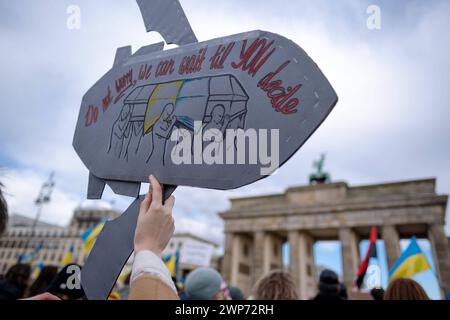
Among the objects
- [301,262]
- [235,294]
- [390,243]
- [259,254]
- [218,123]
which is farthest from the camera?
[259,254]

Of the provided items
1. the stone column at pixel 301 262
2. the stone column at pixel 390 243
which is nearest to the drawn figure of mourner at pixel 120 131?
the stone column at pixel 301 262

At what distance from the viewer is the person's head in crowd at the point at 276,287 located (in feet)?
9.76

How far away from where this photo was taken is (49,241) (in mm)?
49281

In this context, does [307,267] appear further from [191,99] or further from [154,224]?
[154,224]

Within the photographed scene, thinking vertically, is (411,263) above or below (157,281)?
above

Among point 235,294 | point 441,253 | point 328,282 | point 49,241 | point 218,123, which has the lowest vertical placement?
point 235,294

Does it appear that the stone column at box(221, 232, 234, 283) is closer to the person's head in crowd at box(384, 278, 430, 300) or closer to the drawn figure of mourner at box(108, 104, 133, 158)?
the person's head in crowd at box(384, 278, 430, 300)

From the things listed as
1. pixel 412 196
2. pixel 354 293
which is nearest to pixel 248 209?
pixel 412 196

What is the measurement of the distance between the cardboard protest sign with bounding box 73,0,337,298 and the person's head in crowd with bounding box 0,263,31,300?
190 centimetres

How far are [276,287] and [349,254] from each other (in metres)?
19.7

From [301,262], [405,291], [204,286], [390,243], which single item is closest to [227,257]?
[301,262]

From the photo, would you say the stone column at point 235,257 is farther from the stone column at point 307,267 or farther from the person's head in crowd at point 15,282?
the person's head in crowd at point 15,282

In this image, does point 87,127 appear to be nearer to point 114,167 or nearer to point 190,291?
point 114,167
